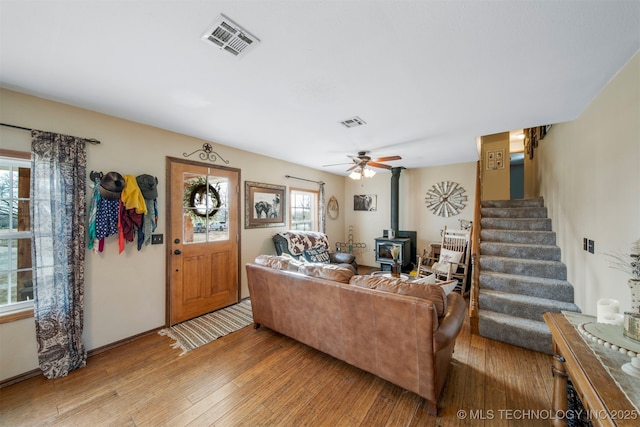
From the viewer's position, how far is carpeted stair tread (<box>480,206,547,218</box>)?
3.79 meters

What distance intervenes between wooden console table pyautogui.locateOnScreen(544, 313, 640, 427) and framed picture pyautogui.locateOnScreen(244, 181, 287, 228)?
375cm

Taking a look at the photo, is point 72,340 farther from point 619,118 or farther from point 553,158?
point 553,158

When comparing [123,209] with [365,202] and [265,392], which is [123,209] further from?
[365,202]

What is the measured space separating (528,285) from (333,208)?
407 cm

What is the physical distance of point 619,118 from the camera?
1812 mm

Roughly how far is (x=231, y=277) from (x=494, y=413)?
3.36 meters

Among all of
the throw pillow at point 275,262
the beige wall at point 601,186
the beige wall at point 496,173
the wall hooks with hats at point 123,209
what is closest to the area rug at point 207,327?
the throw pillow at point 275,262

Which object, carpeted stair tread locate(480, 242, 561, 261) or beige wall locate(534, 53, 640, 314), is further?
carpeted stair tread locate(480, 242, 561, 261)

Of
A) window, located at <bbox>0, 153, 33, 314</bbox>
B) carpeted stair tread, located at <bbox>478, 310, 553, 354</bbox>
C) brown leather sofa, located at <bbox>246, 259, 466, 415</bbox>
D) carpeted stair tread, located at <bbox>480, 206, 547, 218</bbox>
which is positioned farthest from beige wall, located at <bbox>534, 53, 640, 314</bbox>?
window, located at <bbox>0, 153, 33, 314</bbox>

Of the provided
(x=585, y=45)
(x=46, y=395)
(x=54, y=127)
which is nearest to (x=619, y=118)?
(x=585, y=45)

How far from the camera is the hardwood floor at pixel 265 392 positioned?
167 centimetres

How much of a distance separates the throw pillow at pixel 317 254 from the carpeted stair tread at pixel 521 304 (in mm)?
2531

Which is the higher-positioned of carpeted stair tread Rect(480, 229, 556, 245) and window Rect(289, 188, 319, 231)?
window Rect(289, 188, 319, 231)

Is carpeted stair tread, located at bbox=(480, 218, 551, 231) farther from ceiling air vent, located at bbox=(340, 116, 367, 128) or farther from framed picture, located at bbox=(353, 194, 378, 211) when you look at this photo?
ceiling air vent, located at bbox=(340, 116, 367, 128)
